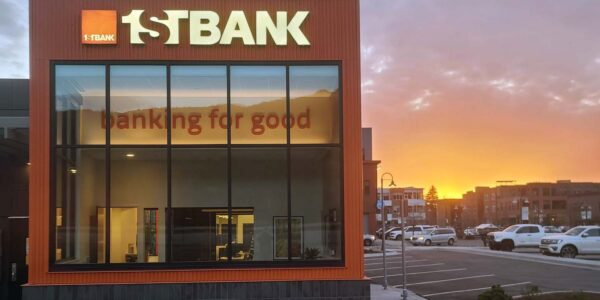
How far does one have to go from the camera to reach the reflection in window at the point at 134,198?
13.3 metres

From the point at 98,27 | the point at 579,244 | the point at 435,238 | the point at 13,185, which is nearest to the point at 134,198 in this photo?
the point at 98,27

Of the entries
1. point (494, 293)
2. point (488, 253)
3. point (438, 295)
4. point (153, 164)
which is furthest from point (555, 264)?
point (153, 164)

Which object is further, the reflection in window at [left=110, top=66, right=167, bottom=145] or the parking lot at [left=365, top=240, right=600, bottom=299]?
the parking lot at [left=365, top=240, right=600, bottom=299]

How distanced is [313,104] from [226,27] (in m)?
2.57

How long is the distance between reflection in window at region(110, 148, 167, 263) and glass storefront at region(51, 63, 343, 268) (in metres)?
0.03

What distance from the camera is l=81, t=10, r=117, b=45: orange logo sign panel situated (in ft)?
43.7

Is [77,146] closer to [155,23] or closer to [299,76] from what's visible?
[155,23]

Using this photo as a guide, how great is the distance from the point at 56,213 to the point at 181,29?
478cm

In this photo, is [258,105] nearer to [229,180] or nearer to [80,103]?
[229,180]

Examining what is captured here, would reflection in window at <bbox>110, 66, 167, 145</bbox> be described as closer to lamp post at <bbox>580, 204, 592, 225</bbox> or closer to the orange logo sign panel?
the orange logo sign panel

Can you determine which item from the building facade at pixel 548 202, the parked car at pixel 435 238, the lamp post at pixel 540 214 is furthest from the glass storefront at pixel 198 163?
the building facade at pixel 548 202

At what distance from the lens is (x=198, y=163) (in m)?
13.8

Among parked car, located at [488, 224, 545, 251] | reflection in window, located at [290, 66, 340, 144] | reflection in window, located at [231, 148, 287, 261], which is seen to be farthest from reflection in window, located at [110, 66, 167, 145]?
parked car, located at [488, 224, 545, 251]

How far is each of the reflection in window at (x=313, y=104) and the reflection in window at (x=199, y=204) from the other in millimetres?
1814
